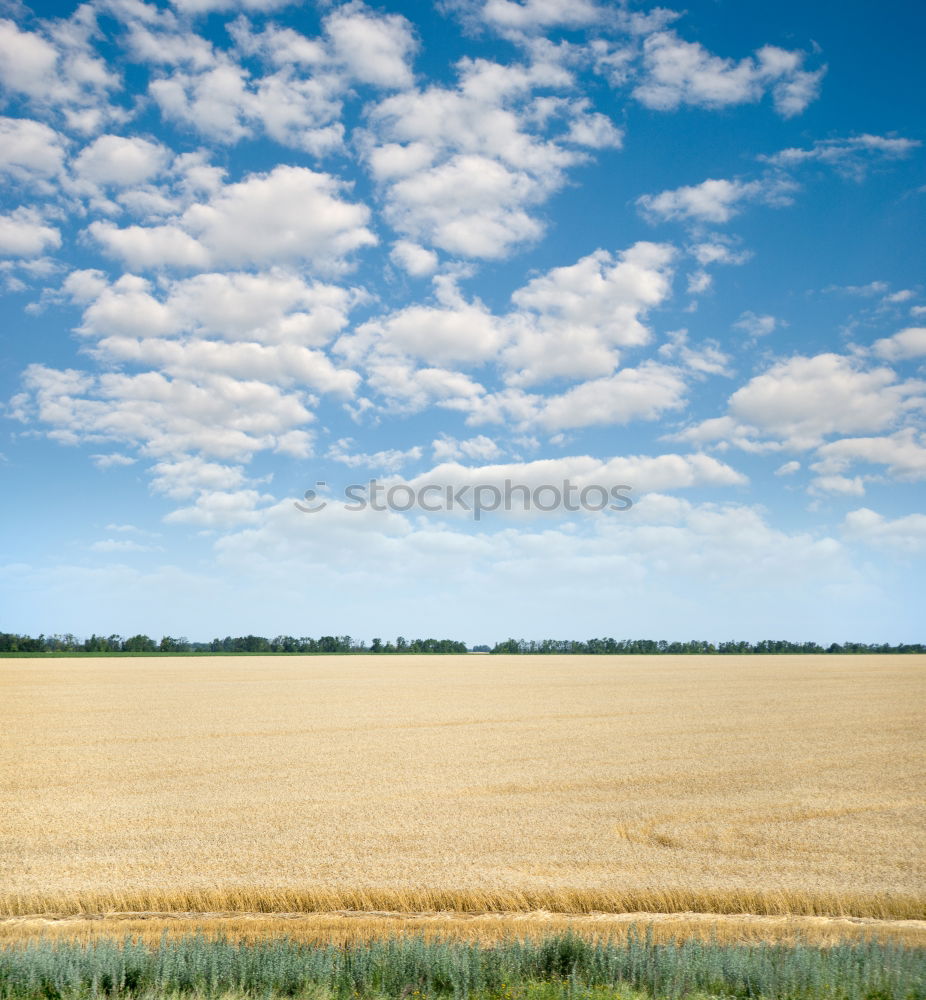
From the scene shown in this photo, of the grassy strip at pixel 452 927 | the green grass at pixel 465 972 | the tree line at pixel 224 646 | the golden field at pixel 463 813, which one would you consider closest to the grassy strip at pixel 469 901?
the golden field at pixel 463 813

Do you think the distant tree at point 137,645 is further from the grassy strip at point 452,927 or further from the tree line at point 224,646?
the grassy strip at point 452,927

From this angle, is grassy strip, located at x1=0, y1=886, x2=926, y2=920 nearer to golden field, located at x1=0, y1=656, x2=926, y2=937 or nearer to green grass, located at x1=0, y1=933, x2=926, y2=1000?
golden field, located at x1=0, y1=656, x2=926, y2=937

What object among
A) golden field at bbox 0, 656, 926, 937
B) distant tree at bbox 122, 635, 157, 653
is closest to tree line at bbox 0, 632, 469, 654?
distant tree at bbox 122, 635, 157, 653

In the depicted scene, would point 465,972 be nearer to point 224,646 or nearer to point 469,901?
point 469,901

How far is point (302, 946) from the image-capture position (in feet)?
32.5

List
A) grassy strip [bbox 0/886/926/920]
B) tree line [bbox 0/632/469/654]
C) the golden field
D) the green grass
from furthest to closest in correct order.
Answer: tree line [bbox 0/632/469/654] → the golden field → grassy strip [bbox 0/886/926/920] → the green grass

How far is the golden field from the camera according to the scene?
12109mm

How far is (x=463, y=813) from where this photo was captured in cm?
1714

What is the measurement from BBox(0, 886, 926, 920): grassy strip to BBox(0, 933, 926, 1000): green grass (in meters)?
2.37

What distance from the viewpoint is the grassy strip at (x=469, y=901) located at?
38.6ft

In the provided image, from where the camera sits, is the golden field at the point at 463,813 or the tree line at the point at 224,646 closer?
the golden field at the point at 463,813

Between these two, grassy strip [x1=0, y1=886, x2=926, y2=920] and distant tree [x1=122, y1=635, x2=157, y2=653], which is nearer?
grassy strip [x1=0, y1=886, x2=926, y2=920]

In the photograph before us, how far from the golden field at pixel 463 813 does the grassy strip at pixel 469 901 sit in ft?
0.10

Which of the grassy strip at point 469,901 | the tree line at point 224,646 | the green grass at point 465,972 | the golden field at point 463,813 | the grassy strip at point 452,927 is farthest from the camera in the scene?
the tree line at point 224,646
